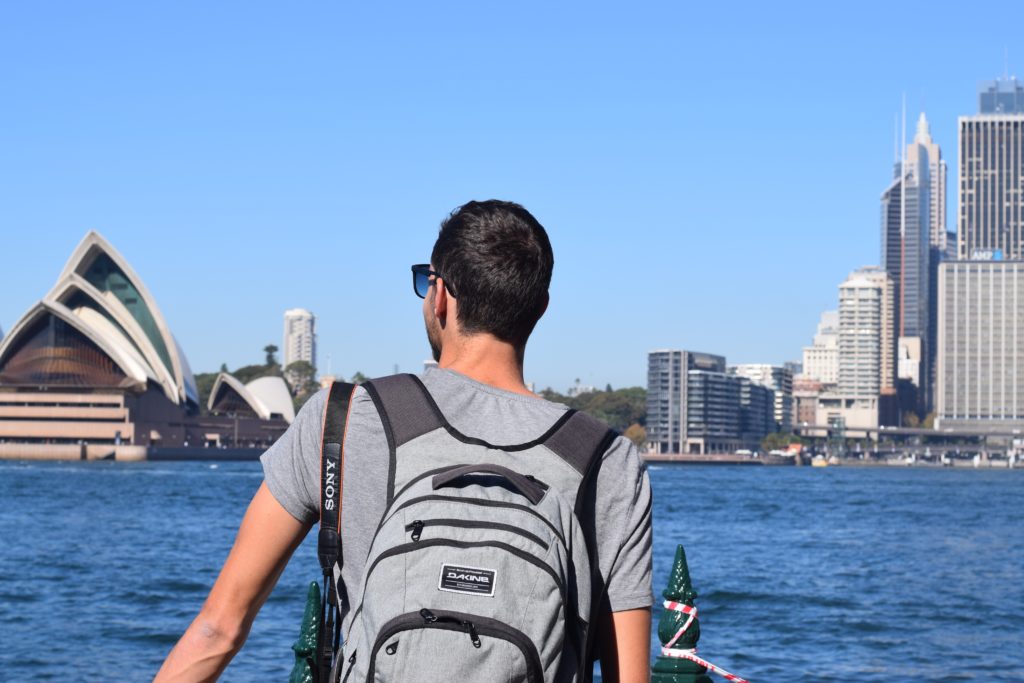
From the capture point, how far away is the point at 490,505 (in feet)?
5.16

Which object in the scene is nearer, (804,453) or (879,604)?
(879,604)

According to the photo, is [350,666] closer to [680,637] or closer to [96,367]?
[680,637]

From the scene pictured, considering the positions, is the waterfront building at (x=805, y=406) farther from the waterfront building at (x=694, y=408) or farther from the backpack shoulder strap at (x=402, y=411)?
the backpack shoulder strap at (x=402, y=411)

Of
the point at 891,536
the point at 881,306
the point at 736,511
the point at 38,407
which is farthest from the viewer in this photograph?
Answer: the point at 881,306

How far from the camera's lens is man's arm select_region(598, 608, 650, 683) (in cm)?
174

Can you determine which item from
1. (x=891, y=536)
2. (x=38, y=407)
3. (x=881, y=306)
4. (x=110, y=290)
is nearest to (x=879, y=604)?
(x=891, y=536)

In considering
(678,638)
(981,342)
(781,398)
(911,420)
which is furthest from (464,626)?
(981,342)

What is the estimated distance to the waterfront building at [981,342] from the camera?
161875mm

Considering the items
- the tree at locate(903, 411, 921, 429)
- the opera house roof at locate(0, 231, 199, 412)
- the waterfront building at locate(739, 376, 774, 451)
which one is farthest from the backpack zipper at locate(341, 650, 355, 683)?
the tree at locate(903, 411, 921, 429)

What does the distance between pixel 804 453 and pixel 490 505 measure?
459ft

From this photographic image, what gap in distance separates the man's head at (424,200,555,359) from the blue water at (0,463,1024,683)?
10240 millimetres

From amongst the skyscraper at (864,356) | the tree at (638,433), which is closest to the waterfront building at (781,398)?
the skyscraper at (864,356)

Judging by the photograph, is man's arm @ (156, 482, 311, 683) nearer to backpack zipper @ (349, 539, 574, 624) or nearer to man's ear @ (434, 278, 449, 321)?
backpack zipper @ (349, 539, 574, 624)

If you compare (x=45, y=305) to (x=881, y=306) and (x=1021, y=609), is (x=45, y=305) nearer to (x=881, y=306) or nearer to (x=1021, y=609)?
(x=1021, y=609)
